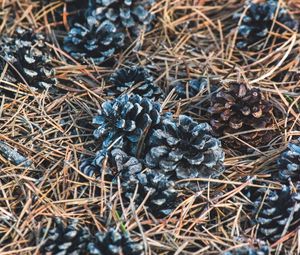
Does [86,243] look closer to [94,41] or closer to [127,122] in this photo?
[127,122]

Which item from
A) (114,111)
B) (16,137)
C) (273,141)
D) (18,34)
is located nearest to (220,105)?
(273,141)

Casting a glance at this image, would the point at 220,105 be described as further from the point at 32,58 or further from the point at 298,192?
the point at 32,58

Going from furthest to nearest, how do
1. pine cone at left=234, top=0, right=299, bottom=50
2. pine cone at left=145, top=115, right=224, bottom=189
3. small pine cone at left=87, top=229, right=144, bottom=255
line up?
pine cone at left=234, top=0, right=299, bottom=50 → pine cone at left=145, top=115, right=224, bottom=189 → small pine cone at left=87, top=229, right=144, bottom=255

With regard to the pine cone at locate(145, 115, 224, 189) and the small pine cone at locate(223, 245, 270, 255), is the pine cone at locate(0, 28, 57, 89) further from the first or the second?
the small pine cone at locate(223, 245, 270, 255)

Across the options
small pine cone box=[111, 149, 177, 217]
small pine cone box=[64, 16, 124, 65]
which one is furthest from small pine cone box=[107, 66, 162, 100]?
small pine cone box=[111, 149, 177, 217]

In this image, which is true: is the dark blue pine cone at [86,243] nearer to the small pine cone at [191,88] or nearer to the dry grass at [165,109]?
the dry grass at [165,109]

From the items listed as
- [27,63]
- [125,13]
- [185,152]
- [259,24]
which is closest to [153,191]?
[185,152]
